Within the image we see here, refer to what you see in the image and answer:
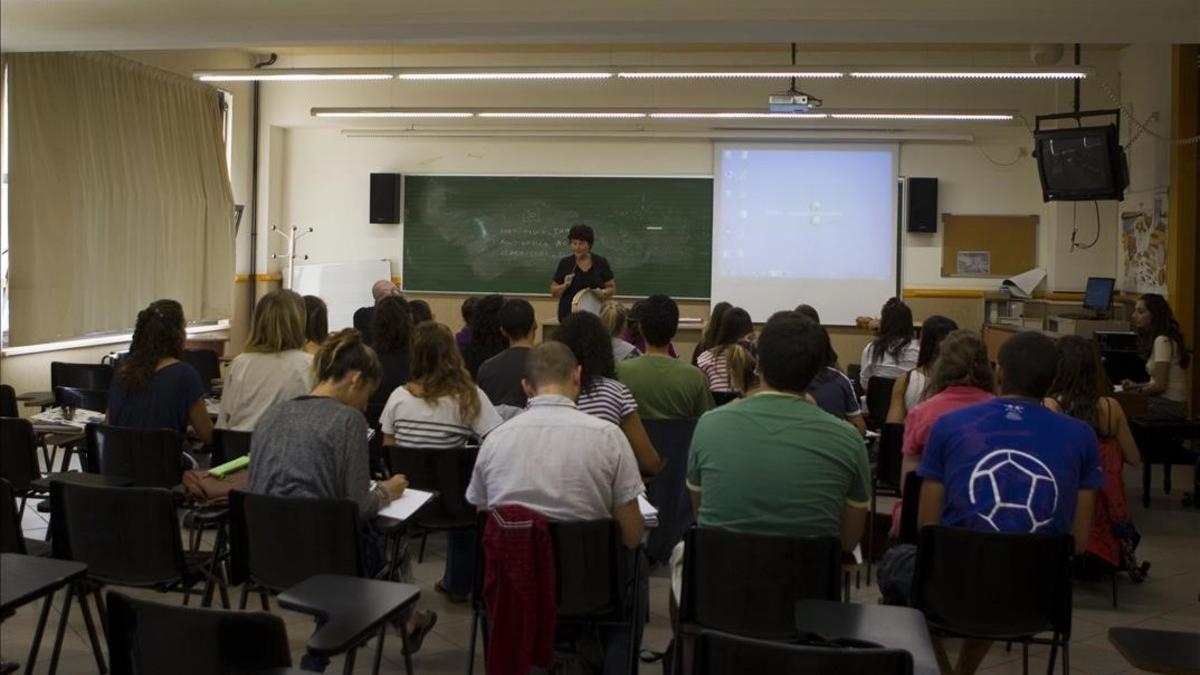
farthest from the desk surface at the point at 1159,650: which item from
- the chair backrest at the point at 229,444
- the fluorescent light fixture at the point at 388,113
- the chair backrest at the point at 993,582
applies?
the fluorescent light fixture at the point at 388,113

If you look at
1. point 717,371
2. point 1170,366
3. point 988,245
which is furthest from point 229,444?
point 988,245

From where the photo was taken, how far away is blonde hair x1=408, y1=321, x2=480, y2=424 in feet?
14.8

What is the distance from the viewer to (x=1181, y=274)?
375 inches

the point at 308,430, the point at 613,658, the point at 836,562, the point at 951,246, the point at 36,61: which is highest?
the point at 36,61

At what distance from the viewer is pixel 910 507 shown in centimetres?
401

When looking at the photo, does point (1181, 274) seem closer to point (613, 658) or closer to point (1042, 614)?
point (1042, 614)

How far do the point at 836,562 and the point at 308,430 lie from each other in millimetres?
1594

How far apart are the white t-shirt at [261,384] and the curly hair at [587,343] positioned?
1437 millimetres

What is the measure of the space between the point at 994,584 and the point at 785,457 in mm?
775

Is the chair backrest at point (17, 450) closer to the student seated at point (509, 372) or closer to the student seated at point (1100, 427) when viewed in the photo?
the student seated at point (509, 372)

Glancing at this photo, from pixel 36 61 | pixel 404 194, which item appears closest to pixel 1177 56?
pixel 404 194

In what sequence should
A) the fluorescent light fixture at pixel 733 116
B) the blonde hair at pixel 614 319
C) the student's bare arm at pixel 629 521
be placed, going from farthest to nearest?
the fluorescent light fixture at pixel 733 116
the blonde hair at pixel 614 319
the student's bare arm at pixel 629 521

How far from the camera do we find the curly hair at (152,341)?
4.82 meters

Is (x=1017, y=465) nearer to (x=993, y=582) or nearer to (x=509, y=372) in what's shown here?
(x=993, y=582)
